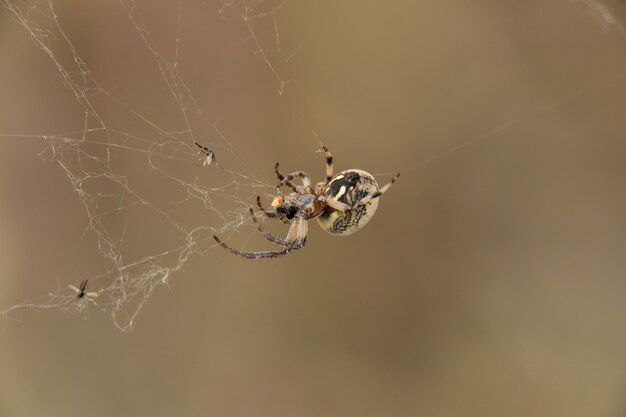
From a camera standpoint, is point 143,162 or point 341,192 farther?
point 143,162

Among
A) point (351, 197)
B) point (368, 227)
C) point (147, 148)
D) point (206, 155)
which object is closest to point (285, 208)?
point (351, 197)

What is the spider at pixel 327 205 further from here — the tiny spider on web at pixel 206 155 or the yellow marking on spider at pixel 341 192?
the tiny spider on web at pixel 206 155

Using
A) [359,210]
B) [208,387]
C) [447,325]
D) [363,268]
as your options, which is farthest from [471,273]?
[208,387]

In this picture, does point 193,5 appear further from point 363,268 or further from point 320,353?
point 320,353

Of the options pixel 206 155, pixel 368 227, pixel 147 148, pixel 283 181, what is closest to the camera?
pixel 283 181

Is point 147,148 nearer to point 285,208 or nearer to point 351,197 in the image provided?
point 285,208

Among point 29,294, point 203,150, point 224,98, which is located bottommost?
point 29,294

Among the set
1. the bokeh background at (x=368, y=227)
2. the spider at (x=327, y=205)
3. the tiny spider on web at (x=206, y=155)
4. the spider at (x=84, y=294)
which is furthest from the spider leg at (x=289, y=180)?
the spider at (x=84, y=294)
